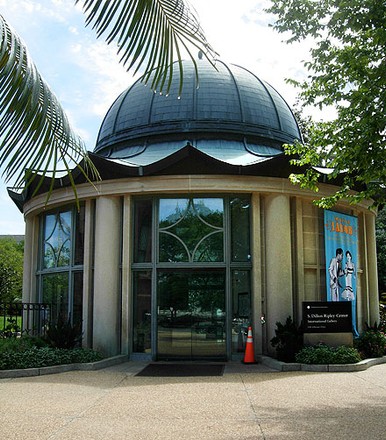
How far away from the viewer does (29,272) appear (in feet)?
61.2

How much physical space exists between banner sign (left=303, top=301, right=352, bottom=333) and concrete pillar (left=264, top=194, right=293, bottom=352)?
110 centimetres

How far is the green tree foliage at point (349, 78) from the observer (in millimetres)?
10289

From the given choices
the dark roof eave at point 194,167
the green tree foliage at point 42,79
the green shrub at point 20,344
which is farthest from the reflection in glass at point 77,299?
the green tree foliage at point 42,79

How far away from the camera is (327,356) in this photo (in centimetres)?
1268

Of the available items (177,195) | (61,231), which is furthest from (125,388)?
(61,231)

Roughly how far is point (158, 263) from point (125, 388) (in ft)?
17.4

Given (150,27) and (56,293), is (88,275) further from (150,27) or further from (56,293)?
(150,27)

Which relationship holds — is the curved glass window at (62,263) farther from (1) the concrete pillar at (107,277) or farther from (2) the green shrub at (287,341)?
(2) the green shrub at (287,341)

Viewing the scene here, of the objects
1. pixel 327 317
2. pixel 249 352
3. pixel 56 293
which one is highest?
pixel 56 293

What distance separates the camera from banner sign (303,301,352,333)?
13516 mm

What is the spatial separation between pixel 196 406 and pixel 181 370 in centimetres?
464

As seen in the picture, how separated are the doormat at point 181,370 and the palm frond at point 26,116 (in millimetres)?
9480

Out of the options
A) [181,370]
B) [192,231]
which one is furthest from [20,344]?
[192,231]

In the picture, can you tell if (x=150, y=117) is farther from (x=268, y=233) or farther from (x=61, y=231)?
(x=268, y=233)
